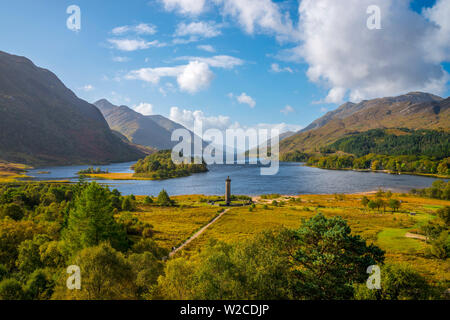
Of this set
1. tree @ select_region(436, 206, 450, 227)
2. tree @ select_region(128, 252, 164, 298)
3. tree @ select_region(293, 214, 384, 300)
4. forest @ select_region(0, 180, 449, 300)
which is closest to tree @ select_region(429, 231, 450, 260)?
tree @ select_region(436, 206, 450, 227)

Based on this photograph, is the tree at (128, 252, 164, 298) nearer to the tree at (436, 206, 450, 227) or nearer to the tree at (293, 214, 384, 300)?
the tree at (293, 214, 384, 300)

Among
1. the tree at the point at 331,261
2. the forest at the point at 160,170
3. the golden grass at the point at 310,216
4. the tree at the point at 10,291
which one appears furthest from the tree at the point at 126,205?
the forest at the point at 160,170

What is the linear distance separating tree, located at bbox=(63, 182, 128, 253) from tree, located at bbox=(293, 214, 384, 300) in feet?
69.6

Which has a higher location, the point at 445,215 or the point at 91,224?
the point at 91,224

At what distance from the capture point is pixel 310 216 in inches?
2518

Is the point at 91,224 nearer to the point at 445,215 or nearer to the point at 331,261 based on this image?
the point at 331,261

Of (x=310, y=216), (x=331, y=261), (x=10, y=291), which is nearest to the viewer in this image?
(x=10, y=291)

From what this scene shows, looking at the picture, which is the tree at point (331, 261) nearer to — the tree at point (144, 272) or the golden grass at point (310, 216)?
the golden grass at point (310, 216)

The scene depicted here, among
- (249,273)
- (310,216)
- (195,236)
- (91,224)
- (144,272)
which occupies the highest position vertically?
(91,224)

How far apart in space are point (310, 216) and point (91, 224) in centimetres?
5327

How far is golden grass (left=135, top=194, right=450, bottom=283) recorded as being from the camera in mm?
36562

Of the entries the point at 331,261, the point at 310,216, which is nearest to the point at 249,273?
the point at 331,261

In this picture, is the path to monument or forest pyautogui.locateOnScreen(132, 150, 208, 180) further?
forest pyautogui.locateOnScreen(132, 150, 208, 180)
